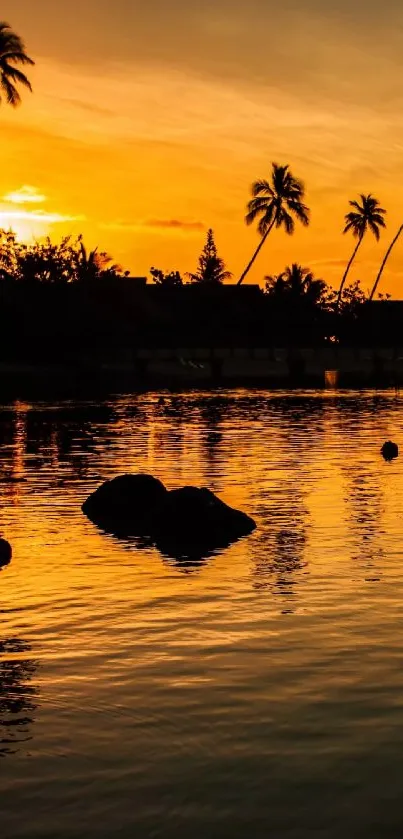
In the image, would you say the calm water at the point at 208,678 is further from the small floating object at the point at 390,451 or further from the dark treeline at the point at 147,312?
the dark treeline at the point at 147,312

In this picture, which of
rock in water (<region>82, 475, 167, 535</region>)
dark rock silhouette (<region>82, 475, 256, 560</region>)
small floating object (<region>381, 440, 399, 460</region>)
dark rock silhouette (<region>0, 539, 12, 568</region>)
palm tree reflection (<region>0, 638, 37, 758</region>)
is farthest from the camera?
small floating object (<region>381, 440, 399, 460</region>)

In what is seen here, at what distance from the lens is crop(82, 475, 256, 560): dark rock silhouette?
646 inches

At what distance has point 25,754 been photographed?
776 centimetres

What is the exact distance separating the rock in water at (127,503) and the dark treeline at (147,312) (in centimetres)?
5610

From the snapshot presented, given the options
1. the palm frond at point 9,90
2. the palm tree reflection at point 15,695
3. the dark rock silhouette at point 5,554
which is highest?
the palm frond at point 9,90

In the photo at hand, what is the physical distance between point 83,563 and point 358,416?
1255 inches

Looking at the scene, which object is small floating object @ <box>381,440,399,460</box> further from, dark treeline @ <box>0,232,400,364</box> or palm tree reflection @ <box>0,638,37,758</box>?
dark treeline @ <box>0,232,400,364</box>

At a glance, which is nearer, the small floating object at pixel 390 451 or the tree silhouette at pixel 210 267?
the small floating object at pixel 390 451

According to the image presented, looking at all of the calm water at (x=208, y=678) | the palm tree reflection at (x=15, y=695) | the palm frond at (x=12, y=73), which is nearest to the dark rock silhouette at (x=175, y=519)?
the calm water at (x=208, y=678)

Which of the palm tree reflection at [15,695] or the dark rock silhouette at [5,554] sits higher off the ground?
the dark rock silhouette at [5,554]

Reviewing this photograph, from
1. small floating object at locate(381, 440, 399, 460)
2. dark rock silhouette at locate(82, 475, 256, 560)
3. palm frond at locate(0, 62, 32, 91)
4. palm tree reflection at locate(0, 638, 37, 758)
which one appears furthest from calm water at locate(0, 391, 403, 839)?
palm frond at locate(0, 62, 32, 91)

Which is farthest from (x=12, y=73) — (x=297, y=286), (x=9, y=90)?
(x=297, y=286)

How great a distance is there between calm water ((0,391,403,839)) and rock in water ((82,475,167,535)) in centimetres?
44

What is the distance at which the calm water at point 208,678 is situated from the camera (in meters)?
6.91
